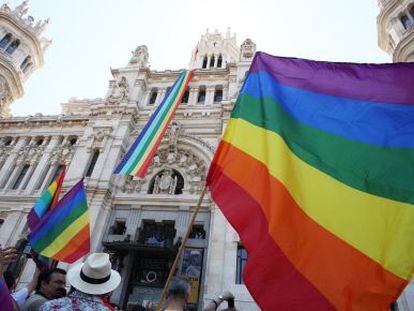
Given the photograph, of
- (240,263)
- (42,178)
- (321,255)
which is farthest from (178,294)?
(42,178)

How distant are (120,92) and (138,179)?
853cm

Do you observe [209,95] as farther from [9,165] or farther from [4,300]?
[4,300]

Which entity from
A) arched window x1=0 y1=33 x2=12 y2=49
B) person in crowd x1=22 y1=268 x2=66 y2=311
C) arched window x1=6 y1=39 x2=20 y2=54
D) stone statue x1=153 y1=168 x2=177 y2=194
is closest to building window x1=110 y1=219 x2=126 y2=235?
stone statue x1=153 y1=168 x2=177 y2=194

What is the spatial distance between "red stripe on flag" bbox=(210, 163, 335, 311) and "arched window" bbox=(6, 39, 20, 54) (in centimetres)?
3776

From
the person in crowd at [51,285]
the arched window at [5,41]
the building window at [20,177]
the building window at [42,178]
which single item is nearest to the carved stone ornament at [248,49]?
the building window at [42,178]

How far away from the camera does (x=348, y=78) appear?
4.95m

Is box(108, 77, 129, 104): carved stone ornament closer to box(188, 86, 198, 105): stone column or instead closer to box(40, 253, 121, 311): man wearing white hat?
box(188, 86, 198, 105): stone column

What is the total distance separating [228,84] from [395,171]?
21.4 m

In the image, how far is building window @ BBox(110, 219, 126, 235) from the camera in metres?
18.8

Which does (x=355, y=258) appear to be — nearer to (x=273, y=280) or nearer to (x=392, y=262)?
(x=392, y=262)

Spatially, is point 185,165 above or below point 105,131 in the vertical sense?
below

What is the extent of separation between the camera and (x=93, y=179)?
19.8m

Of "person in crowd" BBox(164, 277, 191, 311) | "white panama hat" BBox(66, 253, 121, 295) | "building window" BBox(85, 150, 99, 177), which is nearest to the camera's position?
"white panama hat" BBox(66, 253, 121, 295)

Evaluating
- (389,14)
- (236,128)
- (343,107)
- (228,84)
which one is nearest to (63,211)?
(236,128)
